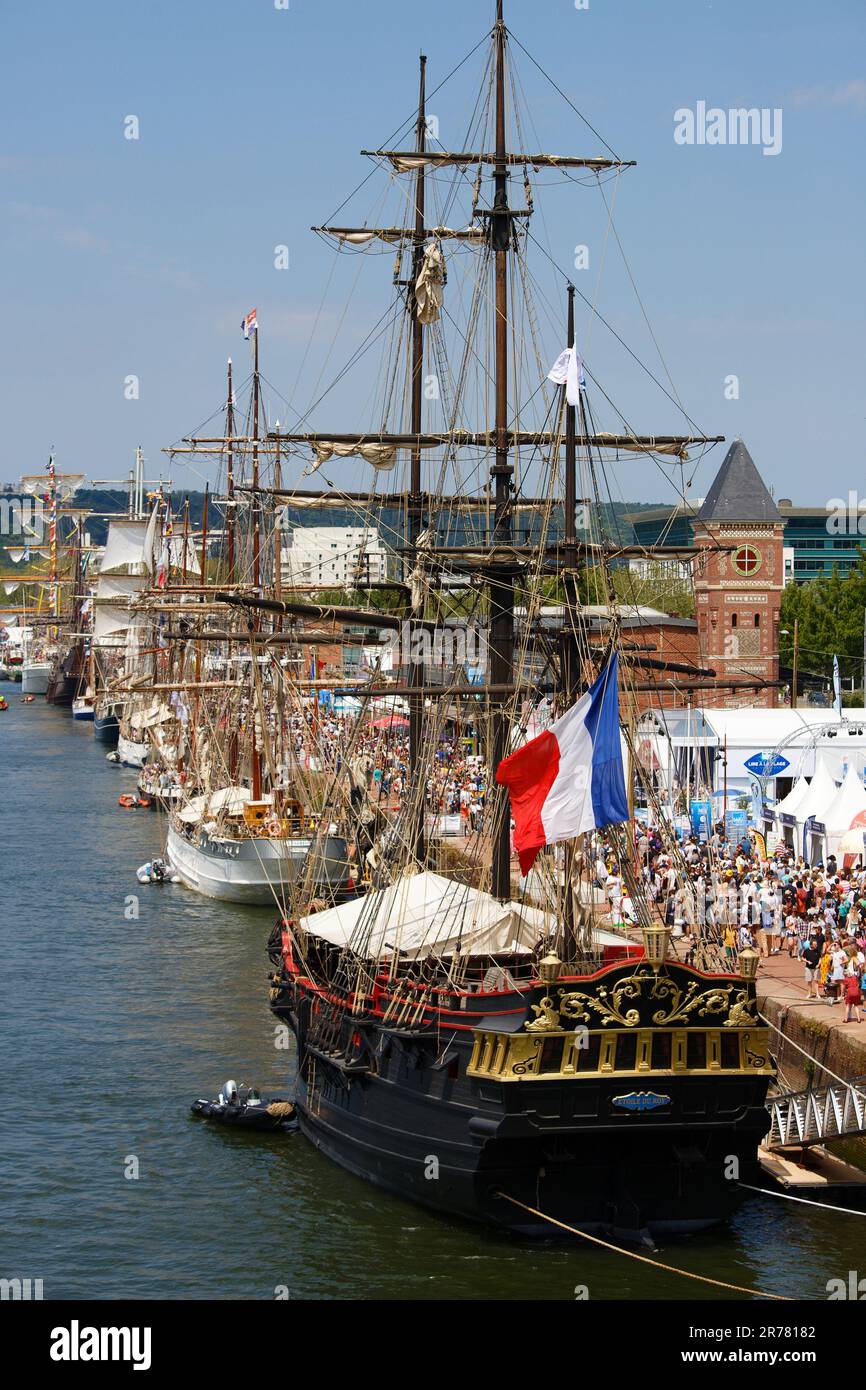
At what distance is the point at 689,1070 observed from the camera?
2227 centimetres

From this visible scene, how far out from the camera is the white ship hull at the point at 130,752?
99562mm

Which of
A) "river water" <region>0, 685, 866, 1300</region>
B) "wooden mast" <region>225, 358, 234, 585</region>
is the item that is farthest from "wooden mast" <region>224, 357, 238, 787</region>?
"river water" <region>0, 685, 866, 1300</region>

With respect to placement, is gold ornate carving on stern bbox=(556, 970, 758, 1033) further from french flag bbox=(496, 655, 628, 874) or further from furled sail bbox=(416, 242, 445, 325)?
furled sail bbox=(416, 242, 445, 325)

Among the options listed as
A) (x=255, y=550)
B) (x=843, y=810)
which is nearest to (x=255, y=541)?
(x=255, y=550)

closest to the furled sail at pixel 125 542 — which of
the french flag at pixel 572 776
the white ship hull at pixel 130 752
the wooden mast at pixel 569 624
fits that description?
the white ship hull at pixel 130 752

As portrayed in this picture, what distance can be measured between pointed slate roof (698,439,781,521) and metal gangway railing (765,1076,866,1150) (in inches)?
2147

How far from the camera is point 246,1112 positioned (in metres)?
28.4

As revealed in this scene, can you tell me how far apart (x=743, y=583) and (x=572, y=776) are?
184 ft

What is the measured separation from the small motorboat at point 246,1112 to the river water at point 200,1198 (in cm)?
23

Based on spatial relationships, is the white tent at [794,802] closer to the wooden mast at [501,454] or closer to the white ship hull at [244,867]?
the wooden mast at [501,454]

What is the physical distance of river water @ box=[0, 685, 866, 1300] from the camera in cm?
2209
